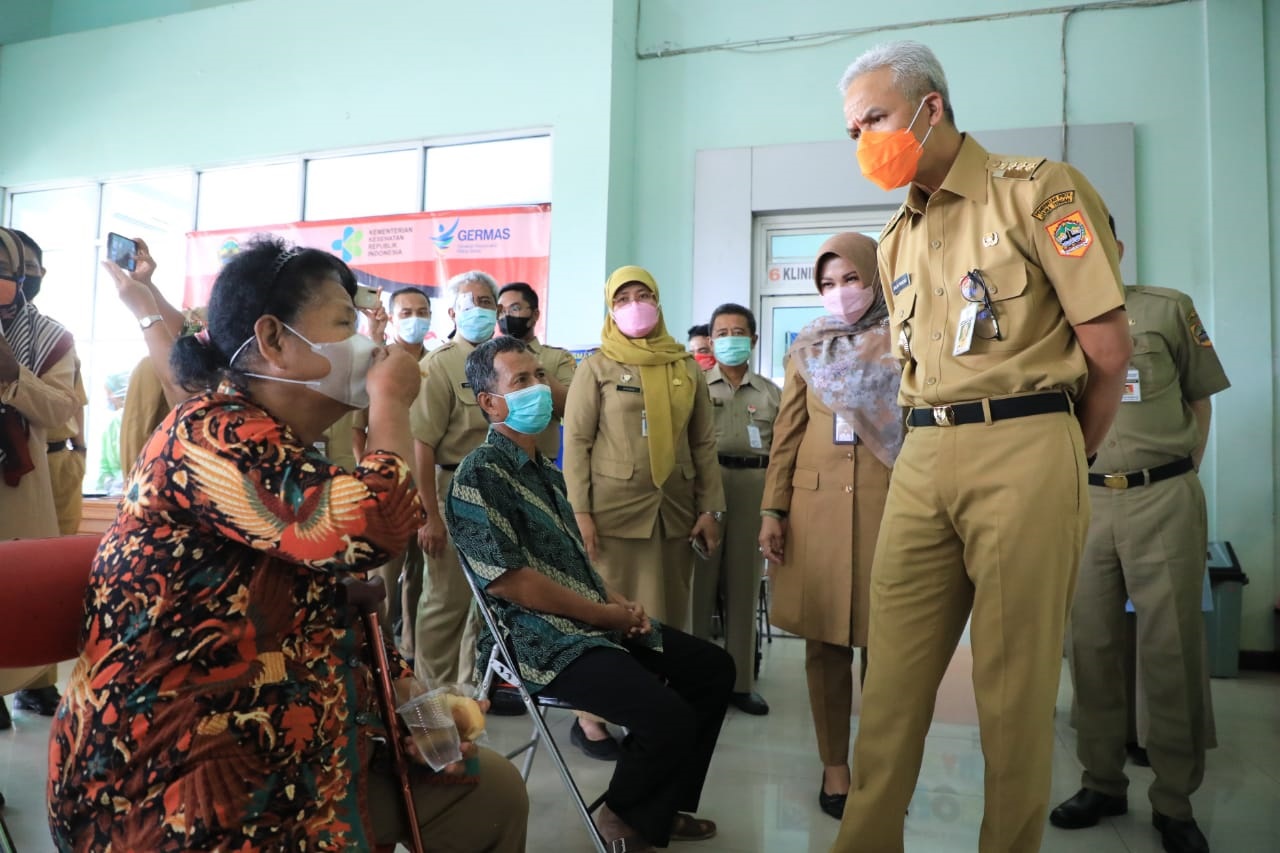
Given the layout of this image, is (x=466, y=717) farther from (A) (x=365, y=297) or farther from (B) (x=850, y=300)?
(B) (x=850, y=300)

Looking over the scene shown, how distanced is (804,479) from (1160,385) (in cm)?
100

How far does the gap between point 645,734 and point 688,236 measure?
4.13 meters

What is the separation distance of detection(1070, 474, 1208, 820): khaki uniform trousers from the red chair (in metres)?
2.33

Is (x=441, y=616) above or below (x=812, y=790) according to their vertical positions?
above

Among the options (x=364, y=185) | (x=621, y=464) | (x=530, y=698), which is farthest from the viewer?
(x=364, y=185)

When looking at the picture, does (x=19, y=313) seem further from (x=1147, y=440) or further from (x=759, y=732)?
(x=1147, y=440)

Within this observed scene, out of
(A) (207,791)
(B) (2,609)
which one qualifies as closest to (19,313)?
(B) (2,609)

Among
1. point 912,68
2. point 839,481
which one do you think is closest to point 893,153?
point 912,68

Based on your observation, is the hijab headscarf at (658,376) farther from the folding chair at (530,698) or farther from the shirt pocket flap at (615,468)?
the folding chair at (530,698)

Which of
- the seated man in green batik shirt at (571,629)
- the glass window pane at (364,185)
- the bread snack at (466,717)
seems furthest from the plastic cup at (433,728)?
the glass window pane at (364,185)

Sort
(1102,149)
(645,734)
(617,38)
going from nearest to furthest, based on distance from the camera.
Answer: (645,734) → (1102,149) → (617,38)

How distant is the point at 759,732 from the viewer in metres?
3.04

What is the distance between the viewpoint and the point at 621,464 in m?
2.96

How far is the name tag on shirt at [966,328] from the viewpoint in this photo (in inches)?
60.9
